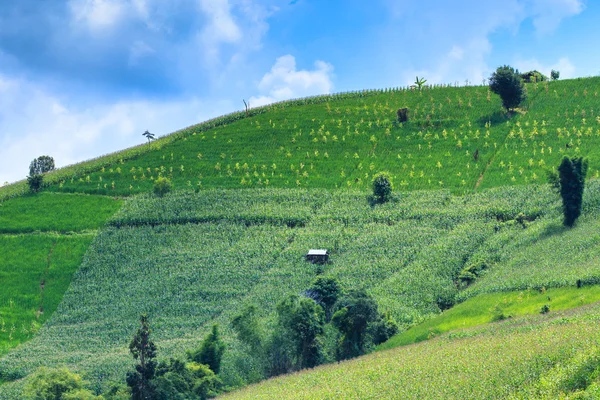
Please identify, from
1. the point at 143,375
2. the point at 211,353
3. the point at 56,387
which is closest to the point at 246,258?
the point at 211,353

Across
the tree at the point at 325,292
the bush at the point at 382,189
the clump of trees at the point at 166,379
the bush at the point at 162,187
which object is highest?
the bush at the point at 162,187

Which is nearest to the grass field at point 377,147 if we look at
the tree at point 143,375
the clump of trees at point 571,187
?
the clump of trees at point 571,187

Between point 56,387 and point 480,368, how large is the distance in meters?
39.1

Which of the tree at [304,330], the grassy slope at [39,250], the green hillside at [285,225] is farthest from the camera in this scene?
the grassy slope at [39,250]

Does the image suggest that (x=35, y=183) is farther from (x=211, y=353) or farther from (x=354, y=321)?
(x=354, y=321)

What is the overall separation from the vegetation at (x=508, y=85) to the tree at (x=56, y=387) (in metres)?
92.1

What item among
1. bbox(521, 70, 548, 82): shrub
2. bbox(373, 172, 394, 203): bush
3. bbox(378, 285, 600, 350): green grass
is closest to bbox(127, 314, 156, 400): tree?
bbox(378, 285, 600, 350): green grass

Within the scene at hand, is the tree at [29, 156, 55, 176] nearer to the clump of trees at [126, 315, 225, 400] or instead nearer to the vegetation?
the vegetation

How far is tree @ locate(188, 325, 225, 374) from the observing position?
7900cm

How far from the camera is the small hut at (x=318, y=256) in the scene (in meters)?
102

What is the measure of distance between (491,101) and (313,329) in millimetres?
85923

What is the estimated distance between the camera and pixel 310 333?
77.9 metres

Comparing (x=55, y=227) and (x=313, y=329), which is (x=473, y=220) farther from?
(x=55, y=227)

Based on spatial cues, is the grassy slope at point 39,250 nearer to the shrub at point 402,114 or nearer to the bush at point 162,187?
the bush at point 162,187
